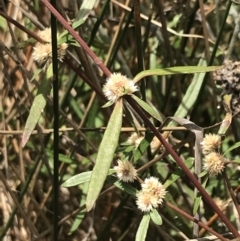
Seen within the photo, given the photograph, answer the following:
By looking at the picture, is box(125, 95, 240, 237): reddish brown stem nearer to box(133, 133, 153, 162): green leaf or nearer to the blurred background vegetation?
box(133, 133, 153, 162): green leaf

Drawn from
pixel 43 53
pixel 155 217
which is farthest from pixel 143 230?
pixel 43 53

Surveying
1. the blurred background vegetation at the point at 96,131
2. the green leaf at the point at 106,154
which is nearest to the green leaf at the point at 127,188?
the green leaf at the point at 106,154

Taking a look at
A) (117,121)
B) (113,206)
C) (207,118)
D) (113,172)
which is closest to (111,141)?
(117,121)

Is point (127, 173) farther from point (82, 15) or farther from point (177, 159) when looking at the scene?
point (82, 15)

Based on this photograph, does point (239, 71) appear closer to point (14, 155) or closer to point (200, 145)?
point (200, 145)

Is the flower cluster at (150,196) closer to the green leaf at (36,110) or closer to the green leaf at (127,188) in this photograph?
the green leaf at (127,188)
